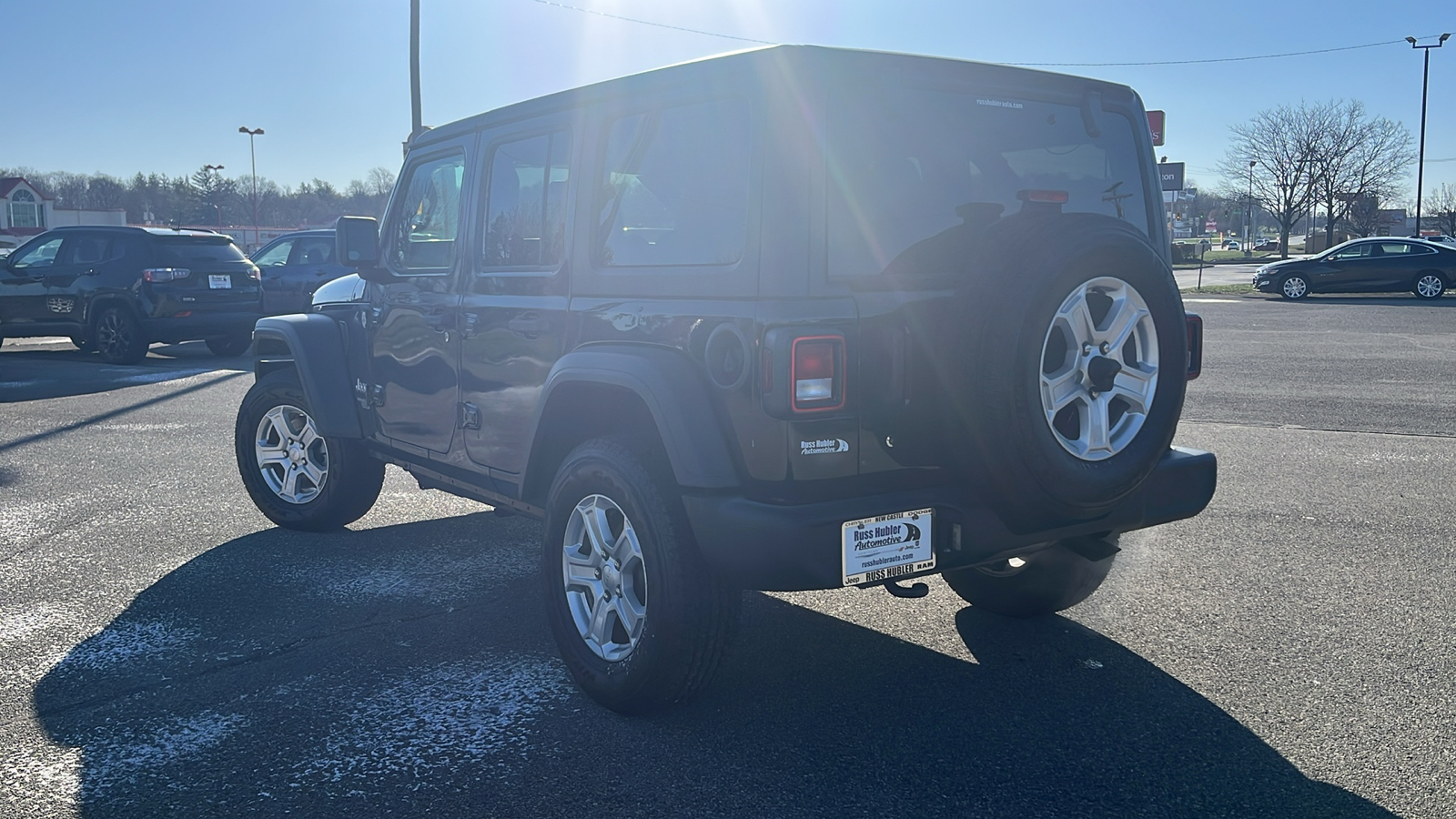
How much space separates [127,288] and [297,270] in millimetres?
3448

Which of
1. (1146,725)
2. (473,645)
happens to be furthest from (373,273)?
(1146,725)

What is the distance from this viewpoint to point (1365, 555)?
17.3 feet

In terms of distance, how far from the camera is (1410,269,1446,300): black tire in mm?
25438

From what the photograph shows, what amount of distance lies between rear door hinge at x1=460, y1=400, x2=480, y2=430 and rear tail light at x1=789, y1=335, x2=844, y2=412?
183 cm

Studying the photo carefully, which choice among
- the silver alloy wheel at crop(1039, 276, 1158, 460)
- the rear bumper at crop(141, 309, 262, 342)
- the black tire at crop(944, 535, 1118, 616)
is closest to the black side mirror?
the black tire at crop(944, 535, 1118, 616)

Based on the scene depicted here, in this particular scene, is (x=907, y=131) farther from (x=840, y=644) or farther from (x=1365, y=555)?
(x=1365, y=555)

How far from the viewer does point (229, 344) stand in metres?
16.1

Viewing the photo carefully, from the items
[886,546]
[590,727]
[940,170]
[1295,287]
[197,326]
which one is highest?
[940,170]

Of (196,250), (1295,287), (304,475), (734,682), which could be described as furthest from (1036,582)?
(1295,287)

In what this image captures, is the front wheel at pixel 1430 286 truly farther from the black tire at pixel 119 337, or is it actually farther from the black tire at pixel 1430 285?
the black tire at pixel 119 337

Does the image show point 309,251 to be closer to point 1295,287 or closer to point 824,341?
point 824,341

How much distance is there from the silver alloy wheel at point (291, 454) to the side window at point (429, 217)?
48.7 inches

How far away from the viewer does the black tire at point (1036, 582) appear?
4.26 meters

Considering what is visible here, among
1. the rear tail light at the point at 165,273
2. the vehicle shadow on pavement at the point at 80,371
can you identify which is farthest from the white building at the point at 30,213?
the rear tail light at the point at 165,273
